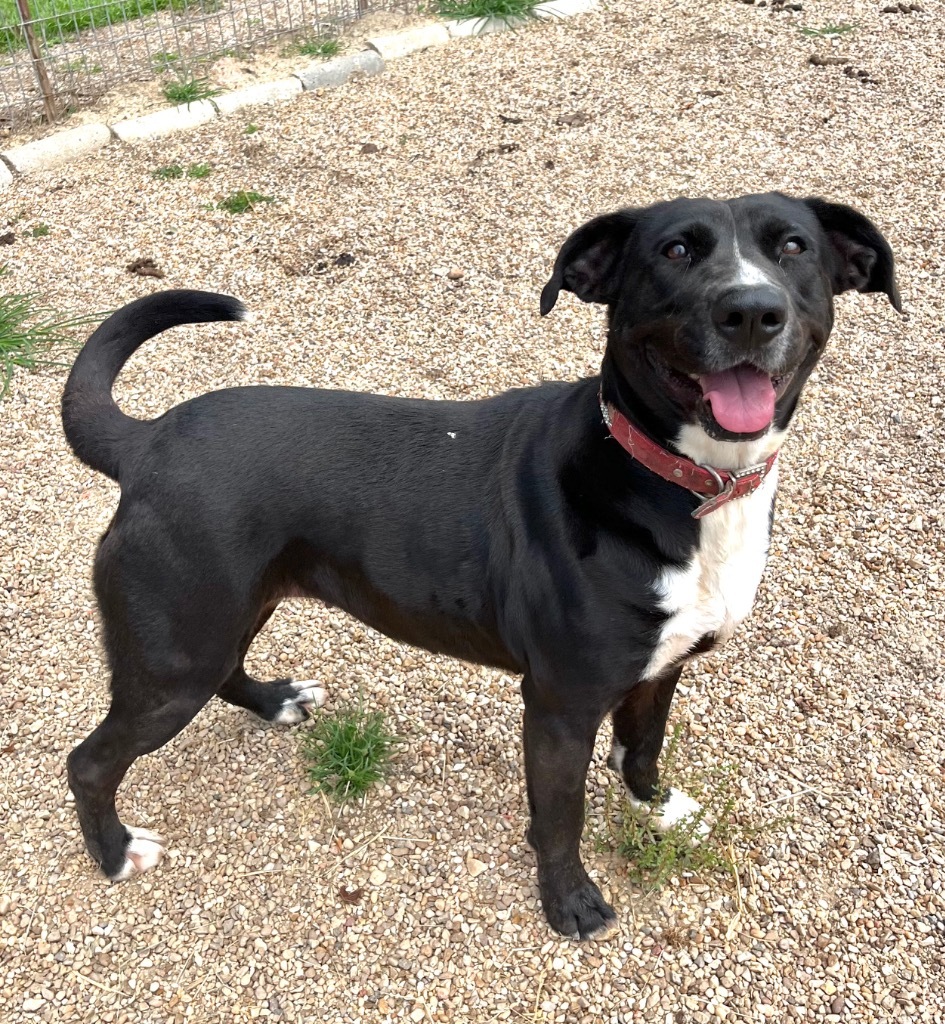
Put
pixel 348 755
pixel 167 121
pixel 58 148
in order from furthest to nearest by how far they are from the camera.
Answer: pixel 167 121 < pixel 58 148 < pixel 348 755

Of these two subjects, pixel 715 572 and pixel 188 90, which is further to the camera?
pixel 188 90

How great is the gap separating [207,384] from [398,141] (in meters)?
2.60

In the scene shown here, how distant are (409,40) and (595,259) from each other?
18.9ft

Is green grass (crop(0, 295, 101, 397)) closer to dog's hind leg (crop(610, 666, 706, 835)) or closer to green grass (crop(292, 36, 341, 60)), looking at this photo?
green grass (crop(292, 36, 341, 60))

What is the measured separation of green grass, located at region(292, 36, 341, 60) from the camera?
7156mm

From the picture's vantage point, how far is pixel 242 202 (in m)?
5.75

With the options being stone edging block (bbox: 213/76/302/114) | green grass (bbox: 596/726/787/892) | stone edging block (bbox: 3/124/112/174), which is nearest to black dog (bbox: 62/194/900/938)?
green grass (bbox: 596/726/787/892)

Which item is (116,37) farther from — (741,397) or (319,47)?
(741,397)

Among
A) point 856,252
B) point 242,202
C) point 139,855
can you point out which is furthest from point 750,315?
point 242,202

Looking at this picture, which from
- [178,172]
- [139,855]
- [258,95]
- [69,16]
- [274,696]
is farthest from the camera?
[69,16]

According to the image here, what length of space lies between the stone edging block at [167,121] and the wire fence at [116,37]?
0.46 m

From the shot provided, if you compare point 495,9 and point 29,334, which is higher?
point 495,9

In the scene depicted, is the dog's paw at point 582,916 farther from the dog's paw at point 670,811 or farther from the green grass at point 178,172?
the green grass at point 178,172

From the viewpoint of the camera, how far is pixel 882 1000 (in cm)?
259
